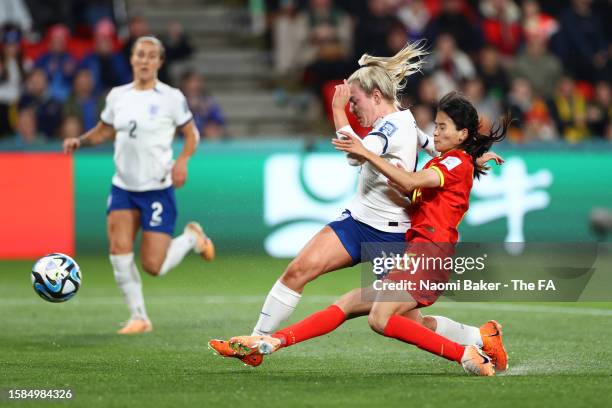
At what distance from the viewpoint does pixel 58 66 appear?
1750 centimetres

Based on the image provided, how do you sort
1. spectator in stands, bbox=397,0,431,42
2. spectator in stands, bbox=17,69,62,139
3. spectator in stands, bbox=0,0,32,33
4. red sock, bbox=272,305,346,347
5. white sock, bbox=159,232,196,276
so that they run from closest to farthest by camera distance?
red sock, bbox=272,305,346,347 < white sock, bbox=159,232,196,276 < spectator in stands, bbox=17,69,62,139 < spectator in stands, bbox=0,0,32,33 < spectator in stands, bbox=397,0,431,42

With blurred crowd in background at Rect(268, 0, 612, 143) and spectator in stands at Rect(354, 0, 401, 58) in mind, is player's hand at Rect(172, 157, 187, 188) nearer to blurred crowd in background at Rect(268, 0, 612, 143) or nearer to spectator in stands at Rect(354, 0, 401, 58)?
blurred crowd in background at Rect(268, 0, 612, 143)

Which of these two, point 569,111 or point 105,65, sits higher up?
point 105,65

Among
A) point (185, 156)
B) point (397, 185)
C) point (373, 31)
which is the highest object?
point (373, 31)

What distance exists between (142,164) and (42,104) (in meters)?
6.59

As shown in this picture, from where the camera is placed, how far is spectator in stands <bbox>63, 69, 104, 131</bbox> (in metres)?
16.4

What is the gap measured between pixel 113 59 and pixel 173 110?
7120 mm

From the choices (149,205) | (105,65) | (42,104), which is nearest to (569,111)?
(105,65)

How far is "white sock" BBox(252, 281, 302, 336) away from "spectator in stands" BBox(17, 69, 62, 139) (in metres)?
9.20

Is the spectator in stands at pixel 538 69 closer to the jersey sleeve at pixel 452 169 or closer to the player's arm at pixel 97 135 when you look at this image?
the player's arm at pixel 97 135

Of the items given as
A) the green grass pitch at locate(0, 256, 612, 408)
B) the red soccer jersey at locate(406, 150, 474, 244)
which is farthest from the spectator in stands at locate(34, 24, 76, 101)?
the red soccer jersey at locate(406, 150, 474, 244)

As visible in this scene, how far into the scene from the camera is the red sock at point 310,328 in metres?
7.70

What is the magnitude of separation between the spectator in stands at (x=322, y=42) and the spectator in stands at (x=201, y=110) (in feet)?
5.87

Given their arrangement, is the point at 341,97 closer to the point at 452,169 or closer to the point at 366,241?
the point at 452,169
